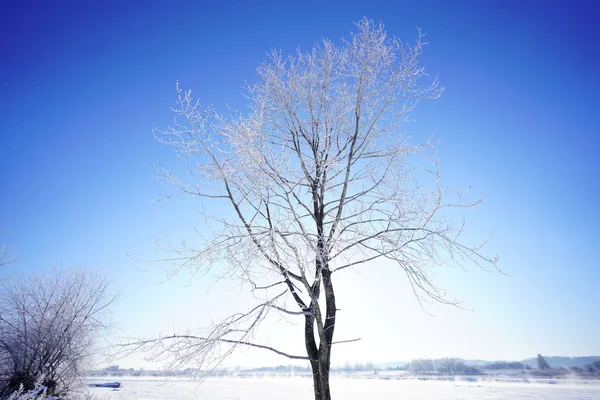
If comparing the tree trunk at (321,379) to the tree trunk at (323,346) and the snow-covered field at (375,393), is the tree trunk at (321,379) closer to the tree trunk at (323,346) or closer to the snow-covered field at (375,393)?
→ the tree trunk at (323,346)

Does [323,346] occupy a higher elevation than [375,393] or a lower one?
higher

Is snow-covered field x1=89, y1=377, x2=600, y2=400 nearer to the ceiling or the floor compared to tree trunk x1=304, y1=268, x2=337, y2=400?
nearer to the floor

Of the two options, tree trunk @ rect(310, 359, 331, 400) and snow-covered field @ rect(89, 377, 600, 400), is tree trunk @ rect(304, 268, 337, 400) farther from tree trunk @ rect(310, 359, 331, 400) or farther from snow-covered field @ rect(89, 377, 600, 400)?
snow-covered field @ rect(89, 377, 600, 400)

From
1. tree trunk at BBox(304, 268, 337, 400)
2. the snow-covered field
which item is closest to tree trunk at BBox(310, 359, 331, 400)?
tree trunk at BBox(304, 268, 337, 400)

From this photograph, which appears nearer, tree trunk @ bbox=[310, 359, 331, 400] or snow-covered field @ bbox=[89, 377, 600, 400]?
tree trunk @ bbox=[310, 359, 331, 400]

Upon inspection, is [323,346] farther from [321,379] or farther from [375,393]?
[375,393]

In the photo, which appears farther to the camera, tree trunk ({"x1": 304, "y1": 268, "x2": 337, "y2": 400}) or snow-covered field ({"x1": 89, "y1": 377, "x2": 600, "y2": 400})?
snow-covered field ({"x1": 89, "y1": 377, "x2": 600, "y2": 400})

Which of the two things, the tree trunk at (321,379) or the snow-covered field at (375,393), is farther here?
the snow-covered field at (375,393)

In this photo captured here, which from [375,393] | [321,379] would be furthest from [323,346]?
[375,393]

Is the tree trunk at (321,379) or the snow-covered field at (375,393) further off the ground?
the tree trunk at (321,379)

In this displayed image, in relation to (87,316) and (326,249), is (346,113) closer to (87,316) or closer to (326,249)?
(326,249)

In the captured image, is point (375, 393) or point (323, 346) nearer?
point (323, 346)

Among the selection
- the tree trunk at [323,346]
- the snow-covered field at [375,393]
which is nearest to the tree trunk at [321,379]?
the tree trunk at [323,346]

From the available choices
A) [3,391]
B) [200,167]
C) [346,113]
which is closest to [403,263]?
[346,113]
